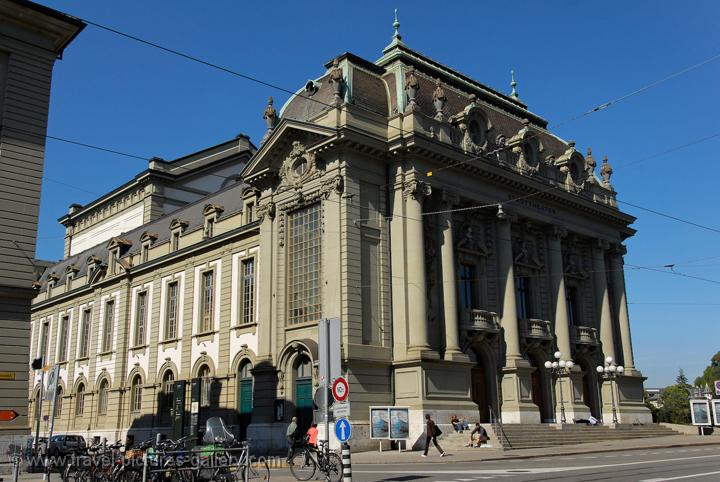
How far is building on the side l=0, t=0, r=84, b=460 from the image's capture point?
2453cm

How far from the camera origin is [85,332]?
5562 centimetres

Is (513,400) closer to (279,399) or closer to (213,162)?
(279,399)

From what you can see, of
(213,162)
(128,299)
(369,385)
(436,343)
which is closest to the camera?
(369,385)

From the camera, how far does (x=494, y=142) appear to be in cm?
3981

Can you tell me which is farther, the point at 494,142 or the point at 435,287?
the point at 494,142

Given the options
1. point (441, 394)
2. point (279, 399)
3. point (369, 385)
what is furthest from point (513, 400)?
point (279, 399)

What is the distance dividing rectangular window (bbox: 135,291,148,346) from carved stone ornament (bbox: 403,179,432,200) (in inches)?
926

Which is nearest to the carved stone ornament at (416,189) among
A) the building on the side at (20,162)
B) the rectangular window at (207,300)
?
the rectangular window at (207,300)

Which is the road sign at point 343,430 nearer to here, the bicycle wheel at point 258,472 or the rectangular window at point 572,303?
the bicycle wheel at point 258,472

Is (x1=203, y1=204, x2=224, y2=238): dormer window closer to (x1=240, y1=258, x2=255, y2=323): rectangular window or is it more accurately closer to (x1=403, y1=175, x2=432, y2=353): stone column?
(x1=240, y1=258, x2=255, y2=323): rectangular window

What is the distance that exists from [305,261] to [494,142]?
13000mm

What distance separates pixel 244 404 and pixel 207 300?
815 cm

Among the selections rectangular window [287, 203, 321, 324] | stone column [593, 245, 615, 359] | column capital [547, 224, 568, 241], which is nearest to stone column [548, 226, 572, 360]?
column capital [547, 224, 568, 241]

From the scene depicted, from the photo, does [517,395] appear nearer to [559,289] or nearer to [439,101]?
[559,289]
